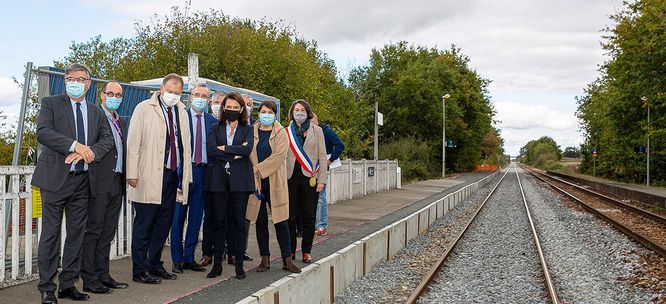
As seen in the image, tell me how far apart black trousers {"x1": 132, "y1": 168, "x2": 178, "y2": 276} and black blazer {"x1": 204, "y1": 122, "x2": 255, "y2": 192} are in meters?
0.39

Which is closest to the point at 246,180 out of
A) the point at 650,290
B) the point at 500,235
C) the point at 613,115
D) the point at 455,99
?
the point at 650,290

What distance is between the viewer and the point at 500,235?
13336 millimetres

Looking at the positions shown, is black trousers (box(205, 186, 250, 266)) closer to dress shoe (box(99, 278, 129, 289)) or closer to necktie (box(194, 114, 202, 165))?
necktie (box(194, 114, 202, 165))

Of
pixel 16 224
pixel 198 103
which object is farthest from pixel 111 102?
pixel 16 224

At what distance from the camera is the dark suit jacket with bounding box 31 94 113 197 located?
16.9 ft

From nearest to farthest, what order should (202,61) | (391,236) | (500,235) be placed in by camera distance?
1. (391,236)
2. (500,235)
3. (202,61)

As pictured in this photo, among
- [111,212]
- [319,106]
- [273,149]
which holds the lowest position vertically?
[111,212]

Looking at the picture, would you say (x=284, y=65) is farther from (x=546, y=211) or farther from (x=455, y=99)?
(x=455, y=99)

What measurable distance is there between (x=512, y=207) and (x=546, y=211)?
154 cm

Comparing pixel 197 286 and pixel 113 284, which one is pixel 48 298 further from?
pixel 197 286

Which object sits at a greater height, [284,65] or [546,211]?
[284,65]

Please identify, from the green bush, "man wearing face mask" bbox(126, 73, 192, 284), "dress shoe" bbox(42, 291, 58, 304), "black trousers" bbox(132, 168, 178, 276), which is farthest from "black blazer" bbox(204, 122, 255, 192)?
the green bush

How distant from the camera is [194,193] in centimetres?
704

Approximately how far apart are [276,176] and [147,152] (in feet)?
4.65
